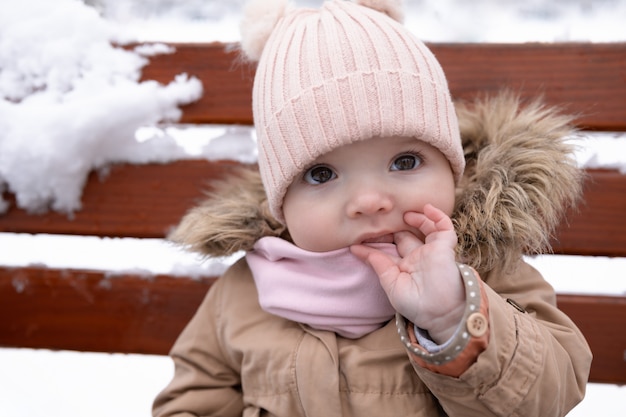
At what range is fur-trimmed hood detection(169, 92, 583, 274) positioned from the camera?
100cm

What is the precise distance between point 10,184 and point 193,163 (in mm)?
430

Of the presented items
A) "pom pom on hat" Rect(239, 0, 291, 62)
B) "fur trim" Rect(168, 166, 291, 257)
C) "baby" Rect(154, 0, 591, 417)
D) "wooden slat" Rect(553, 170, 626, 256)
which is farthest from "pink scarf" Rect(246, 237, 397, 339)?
"wooden slat" Rect(553, 170, 626, 256)

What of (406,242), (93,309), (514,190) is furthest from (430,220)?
(93,309)

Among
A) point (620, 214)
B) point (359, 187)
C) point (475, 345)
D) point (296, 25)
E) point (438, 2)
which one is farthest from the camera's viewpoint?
point (438, 2)

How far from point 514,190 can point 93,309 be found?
1033 millimetres

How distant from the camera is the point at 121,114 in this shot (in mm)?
1378

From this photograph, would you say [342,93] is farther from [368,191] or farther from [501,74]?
[501,74]

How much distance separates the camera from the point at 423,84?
99 centimetres

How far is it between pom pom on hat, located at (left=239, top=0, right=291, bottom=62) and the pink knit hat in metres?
0.07

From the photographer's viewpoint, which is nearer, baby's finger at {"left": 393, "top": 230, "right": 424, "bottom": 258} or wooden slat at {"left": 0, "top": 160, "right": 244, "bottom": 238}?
baby's finger at {"left": 393, "top": 230, "right": 424, "bottom": 258}

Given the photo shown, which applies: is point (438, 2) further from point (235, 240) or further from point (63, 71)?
point (63, 71)

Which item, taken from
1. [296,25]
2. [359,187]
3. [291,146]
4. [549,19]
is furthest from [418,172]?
[549,19]

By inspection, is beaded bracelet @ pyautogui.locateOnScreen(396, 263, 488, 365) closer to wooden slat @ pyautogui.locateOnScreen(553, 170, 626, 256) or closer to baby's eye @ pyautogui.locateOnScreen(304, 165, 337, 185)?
baby's eye @ pyautogui.locateOnScreen(304, 165, 337, 185)

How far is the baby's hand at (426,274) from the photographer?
850mm
